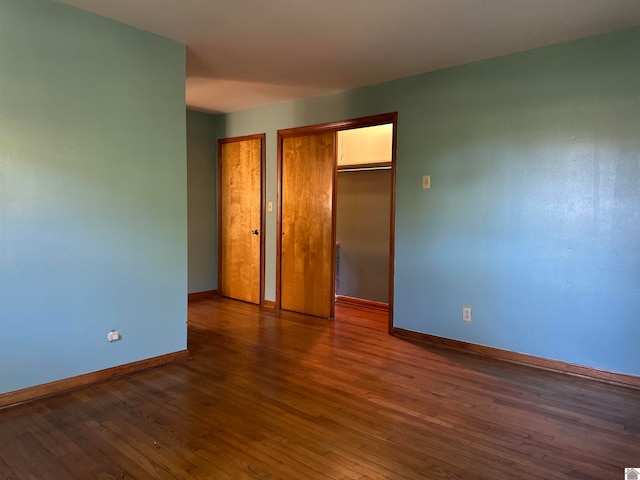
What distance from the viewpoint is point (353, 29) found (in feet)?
9.43

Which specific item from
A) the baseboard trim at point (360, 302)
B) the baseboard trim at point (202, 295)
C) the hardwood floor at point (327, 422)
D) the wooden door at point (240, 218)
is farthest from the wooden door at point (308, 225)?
the hardwood floor at point (327, 422)

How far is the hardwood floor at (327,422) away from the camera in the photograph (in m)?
1.94

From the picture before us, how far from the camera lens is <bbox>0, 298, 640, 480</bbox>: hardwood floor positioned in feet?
6.36

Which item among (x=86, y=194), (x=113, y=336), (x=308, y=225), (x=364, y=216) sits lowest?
(x=113, y=336)

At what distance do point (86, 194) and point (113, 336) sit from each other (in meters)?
0.99

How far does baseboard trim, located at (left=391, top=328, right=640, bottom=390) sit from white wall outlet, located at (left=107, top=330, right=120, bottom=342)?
243cm

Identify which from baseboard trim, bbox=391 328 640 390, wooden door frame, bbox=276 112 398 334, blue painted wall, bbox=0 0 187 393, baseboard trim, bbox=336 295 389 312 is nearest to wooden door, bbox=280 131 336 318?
wooden door frame, bbox=276 112 398 334

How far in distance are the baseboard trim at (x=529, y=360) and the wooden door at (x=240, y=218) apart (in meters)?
2.12

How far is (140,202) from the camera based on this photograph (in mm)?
3053

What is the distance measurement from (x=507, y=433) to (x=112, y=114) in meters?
3.13

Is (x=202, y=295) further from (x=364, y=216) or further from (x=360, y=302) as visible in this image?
(x=364, y=216)

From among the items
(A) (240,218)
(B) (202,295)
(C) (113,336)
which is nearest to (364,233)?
(A) (240,218)

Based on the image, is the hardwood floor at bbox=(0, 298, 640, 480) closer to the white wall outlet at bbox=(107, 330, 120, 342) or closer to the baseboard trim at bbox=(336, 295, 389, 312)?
the white wall outlet at bbox=(107, 330, 120, 342)

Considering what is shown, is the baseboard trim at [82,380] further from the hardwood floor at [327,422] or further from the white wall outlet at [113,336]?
the white wall outlet at [113,336]
